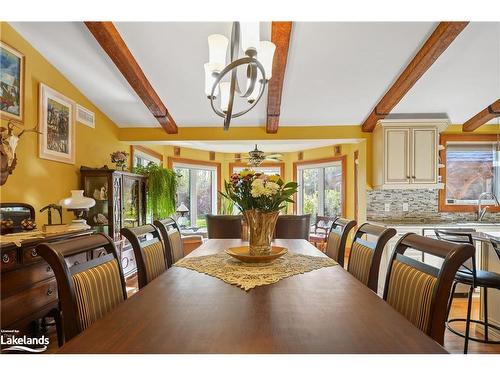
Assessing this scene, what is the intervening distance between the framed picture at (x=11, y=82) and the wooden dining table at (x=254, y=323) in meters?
2.16

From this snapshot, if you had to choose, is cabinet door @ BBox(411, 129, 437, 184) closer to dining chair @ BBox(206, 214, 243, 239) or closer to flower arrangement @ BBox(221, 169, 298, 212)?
dining chair @ BBox(206, 214, 243, 239)

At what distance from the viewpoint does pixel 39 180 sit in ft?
9.22

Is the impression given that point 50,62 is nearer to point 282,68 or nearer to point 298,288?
point 282,68

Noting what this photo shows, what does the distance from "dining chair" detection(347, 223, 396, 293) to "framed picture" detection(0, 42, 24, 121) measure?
2.80 meters

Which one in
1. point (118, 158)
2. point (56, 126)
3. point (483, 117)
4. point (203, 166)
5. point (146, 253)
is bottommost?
point (146, 253)

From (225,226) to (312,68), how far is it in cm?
221

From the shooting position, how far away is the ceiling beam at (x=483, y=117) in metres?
3.66

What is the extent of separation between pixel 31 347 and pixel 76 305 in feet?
5.71

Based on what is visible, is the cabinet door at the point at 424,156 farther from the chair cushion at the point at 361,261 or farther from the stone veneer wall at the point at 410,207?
the chair cushion at the point at 361,261

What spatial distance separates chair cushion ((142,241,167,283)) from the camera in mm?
1770

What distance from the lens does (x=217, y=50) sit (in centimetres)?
188

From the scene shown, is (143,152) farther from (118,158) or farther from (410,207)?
(410,207)

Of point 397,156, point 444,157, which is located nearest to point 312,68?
point 397,156

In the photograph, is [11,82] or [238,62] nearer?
[238,62]
